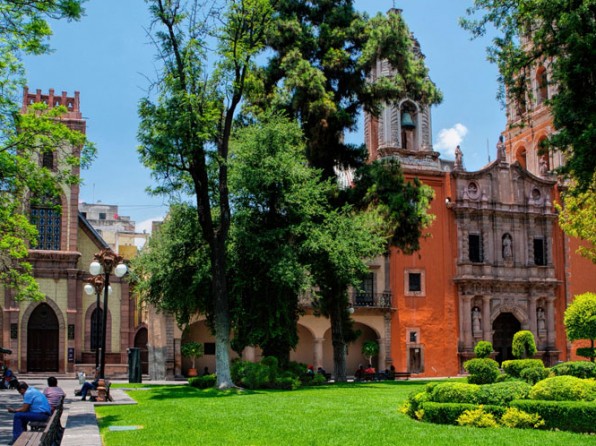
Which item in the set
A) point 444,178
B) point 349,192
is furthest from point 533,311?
point 349,192

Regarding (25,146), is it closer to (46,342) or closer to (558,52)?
(558,52)


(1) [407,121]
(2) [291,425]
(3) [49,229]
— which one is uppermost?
(1) [407,121]

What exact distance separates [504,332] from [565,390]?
3207 cm

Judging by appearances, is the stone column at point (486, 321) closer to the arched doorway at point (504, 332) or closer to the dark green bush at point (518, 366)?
the arched doorway at point (504, 332)

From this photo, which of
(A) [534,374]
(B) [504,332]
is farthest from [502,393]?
(B) [504,332]

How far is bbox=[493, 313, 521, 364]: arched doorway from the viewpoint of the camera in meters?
43.3

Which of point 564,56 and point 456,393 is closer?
point 456,393

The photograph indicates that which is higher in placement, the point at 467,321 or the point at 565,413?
the point at 467,321

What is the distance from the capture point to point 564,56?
65.7ft

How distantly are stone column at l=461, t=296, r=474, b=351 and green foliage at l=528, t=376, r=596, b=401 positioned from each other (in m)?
28.9

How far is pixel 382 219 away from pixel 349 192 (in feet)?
7.14

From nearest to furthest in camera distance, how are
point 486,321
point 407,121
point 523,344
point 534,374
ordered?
point 534,374
point 523,344
point 407,121
point 486,321

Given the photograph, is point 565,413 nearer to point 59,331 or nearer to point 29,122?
point 29,122

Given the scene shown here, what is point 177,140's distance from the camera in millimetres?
22469
